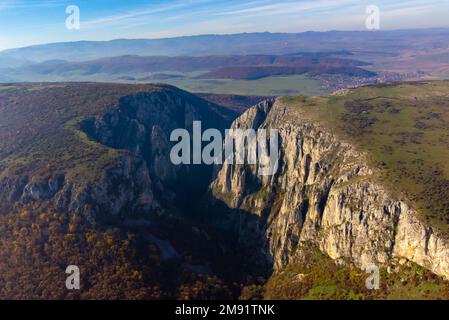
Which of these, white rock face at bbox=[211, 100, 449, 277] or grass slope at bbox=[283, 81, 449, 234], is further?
grass slope at bbox=[283, 81, 449, 234]

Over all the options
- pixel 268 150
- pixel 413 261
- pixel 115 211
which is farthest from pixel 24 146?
pixel 413 261

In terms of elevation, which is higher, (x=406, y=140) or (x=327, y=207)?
(x=406, y=140)

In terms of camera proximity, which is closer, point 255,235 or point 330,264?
point 330,264

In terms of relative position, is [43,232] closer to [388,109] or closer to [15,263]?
[15,263]

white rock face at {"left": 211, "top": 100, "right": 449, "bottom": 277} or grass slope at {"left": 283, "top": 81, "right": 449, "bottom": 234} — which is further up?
grass slope at {"left": 283, "top": 81, "right": 449, "bottom": 234}

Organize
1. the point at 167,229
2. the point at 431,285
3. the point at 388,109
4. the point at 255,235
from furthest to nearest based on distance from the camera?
the point at 388,109
the point at 255,235
the point at 167,229
the point at 431,285

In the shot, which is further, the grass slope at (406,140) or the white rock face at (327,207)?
the grass slope at (406,140)

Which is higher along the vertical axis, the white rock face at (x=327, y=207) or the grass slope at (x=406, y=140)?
the grass slope at (x=406, y=140)

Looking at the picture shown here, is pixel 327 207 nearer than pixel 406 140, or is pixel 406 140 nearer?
pixel 327 207
